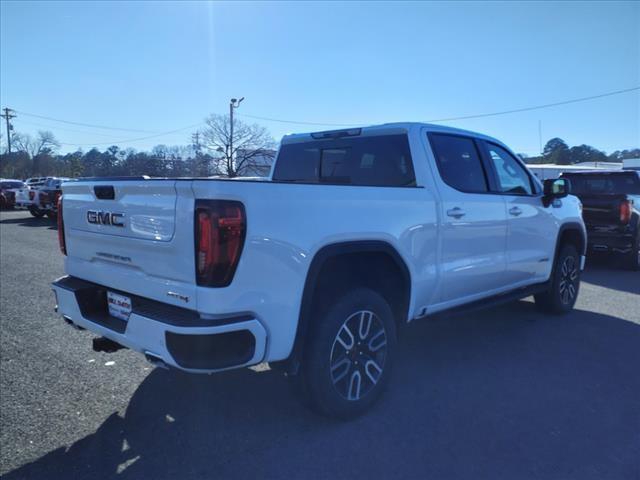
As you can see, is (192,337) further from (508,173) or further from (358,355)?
(508,173)

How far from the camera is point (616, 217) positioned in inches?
352

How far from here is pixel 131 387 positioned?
3793 millimetres

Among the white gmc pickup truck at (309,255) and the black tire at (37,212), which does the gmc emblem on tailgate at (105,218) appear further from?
the black tire at (37,212)

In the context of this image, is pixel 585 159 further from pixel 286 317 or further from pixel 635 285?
pixel 286 317

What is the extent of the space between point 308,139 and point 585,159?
59.1 m

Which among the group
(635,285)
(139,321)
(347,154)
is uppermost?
(347,154)

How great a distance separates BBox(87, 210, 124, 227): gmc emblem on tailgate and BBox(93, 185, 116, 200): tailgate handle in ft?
0.33

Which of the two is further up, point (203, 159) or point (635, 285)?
point (203, 159)

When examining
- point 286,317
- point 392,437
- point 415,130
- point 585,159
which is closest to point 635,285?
point 415,130

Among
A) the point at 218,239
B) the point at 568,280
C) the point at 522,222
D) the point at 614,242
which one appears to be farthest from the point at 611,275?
the point at 218,239

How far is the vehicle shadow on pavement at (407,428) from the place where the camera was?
276 centimetres

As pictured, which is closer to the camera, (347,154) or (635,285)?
(347,154)

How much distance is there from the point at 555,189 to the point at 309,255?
3697 mm

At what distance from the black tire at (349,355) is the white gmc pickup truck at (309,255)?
0.03ft
